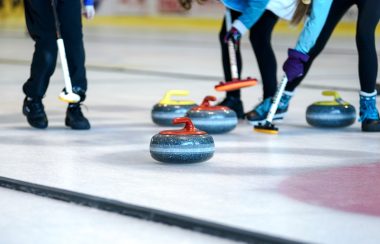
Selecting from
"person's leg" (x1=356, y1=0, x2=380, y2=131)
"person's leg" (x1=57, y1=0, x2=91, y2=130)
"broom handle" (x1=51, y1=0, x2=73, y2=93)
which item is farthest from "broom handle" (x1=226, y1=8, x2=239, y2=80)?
"broom handle" (x1=51, y1=0, x2=73, y2=93)

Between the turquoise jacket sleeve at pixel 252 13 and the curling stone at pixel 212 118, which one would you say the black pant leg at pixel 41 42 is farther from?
the turquoise jacket sleeve at pixel 252 13

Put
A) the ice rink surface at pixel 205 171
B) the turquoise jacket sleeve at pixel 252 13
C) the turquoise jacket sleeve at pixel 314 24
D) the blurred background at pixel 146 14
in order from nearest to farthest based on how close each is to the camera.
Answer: the ice rink surface at pixel 205 171 < the turquoise jacket sleeve at pixel 314 24 < the turquoise jacket sleeve at pixel 252 13 < the blurred background at pixel 146 14

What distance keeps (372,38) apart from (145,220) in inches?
90.0

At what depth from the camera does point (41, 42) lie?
Answer: 482 cm

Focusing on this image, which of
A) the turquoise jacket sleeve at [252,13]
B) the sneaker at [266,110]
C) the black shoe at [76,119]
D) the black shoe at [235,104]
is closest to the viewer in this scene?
the turquoise jacket sleeve at [252,13]

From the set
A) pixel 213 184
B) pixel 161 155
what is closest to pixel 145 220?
pixel 213 184

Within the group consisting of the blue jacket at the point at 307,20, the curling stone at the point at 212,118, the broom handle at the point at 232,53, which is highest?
the blue jacket at the point at 307,20

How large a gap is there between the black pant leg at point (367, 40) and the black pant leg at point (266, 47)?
560mm

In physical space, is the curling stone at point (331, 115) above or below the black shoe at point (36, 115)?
above

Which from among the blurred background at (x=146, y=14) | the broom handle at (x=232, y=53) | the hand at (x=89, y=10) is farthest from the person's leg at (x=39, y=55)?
the blurred background at (x=146, y=14)

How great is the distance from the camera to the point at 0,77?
767 cm

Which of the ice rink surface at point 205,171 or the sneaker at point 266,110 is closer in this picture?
the ice rink surface at point 205,171

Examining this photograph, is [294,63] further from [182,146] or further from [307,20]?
[182,146]

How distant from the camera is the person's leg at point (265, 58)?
16.8ft
